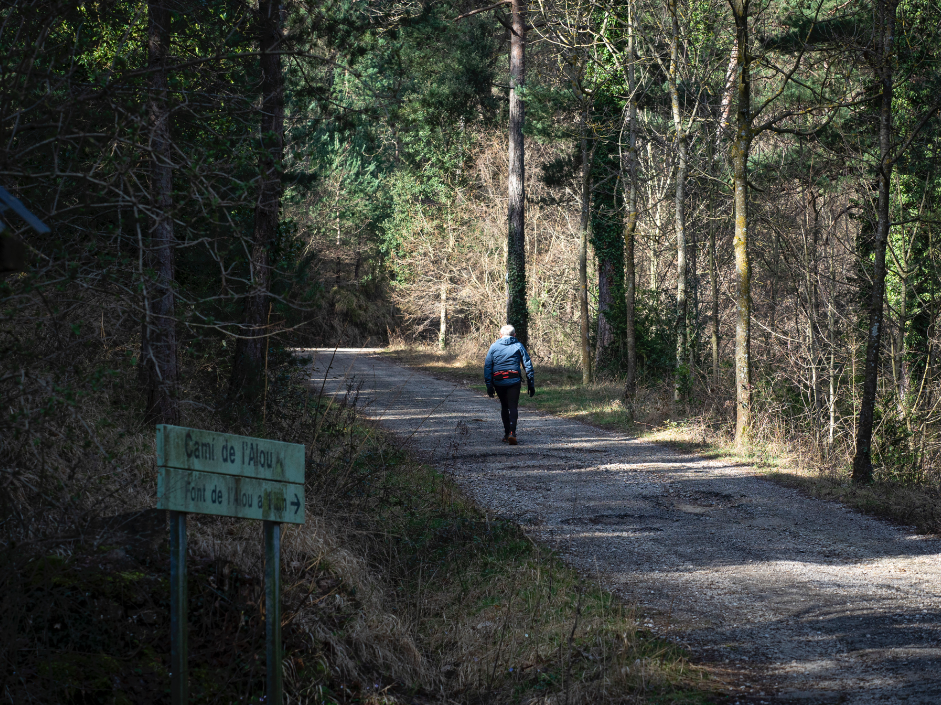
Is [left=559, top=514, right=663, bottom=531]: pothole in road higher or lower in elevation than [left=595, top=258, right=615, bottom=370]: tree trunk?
lower

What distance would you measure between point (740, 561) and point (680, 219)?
37.8 feet

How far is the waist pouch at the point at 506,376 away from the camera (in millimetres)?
14727

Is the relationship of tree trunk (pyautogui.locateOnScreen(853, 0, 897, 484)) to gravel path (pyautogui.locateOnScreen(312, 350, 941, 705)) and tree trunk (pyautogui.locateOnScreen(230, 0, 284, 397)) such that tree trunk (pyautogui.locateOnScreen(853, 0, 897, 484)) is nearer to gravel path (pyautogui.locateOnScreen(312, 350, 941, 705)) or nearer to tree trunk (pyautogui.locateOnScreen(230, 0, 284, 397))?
gravel path (pyautogui.locateOnScreen(312, 350, 941, 705))

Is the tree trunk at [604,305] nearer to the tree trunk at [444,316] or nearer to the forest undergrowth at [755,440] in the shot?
the forest undergrowth at [755,440]

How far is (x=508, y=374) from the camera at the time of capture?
14.8 meters

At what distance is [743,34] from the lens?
14102 mm

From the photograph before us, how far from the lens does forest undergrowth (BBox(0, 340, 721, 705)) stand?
4.73 metres

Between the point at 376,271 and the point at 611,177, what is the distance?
28.3 meters

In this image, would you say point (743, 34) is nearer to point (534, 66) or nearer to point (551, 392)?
point (551, 392)

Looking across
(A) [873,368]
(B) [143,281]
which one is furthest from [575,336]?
(B) [143,281]

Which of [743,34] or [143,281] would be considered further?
[743,34]

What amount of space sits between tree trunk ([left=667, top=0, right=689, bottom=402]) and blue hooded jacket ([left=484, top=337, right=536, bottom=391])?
166 inches

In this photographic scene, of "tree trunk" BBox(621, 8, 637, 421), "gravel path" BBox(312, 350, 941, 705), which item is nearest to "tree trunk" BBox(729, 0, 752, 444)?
"gravel path" BBox(312, 350, 941, 705)

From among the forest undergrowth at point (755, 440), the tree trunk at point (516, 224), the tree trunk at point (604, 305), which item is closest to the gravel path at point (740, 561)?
the forest undergrowth at point (755, 440)
